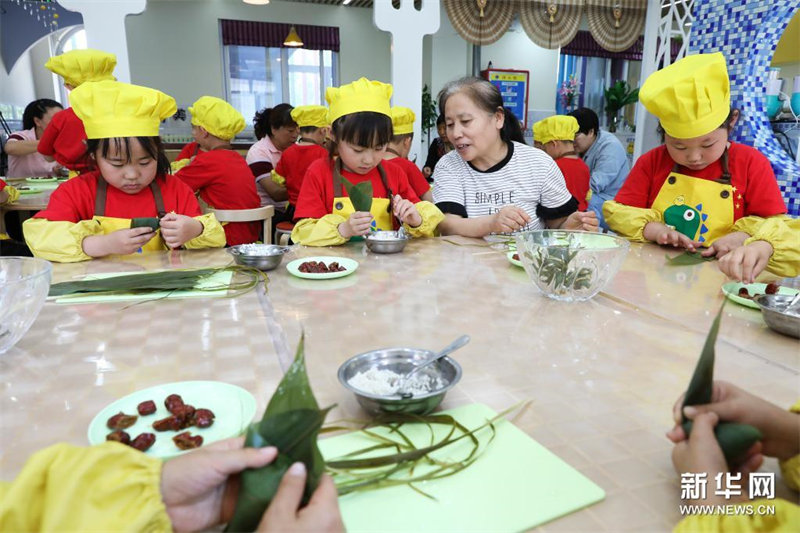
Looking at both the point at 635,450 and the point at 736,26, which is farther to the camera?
the point at 736,26

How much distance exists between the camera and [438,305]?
4.21 ft

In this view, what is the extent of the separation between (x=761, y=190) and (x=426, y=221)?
1.33m

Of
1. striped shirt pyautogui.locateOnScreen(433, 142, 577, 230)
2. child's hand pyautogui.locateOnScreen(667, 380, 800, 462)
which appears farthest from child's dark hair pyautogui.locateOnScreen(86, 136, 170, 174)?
child's hand pyautogui.locateOnScreen(667, 380, 800, 462)

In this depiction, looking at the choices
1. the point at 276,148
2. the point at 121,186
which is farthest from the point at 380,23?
the point at 121,186

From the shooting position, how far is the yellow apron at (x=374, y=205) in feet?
7.89

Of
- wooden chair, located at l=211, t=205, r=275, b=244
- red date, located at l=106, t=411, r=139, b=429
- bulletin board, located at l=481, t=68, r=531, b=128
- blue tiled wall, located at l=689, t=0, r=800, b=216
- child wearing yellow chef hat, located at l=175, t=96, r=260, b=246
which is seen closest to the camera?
red date, located at l=106, t=411, r=139, b=429

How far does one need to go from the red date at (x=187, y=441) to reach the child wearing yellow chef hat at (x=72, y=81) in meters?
2.62

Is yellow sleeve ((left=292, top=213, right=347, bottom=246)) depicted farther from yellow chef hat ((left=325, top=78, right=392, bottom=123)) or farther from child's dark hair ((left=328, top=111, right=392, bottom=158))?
yellow chef hat ((left=325, top=78, right=392, bottom=123))

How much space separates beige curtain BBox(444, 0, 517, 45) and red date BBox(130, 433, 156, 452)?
7038mm

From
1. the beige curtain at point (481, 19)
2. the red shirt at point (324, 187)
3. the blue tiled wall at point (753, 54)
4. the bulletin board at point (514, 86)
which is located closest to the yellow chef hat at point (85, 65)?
the red shirt at point (324, 187)

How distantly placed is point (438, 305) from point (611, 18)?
24.9 ft

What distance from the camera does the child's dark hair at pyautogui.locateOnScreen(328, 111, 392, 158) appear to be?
226 cm

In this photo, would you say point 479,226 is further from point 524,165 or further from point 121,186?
point 121,186

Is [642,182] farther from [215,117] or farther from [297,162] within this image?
[215,117]
